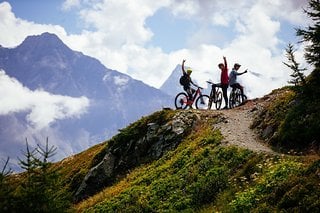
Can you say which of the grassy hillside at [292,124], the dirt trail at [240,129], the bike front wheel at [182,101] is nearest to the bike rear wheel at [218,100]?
the dirt trail at [240,129]

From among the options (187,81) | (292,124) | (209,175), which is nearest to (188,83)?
(187,81)

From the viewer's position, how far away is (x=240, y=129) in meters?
33.2

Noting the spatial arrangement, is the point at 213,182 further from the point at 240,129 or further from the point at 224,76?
the point at 224,76

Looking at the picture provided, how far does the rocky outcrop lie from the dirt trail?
348 centimetres

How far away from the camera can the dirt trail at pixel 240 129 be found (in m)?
28.3

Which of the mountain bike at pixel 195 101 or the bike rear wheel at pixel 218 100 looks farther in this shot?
the mountain bike at pixel 195 101

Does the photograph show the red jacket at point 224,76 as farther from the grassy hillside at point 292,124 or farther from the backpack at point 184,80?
the grassy hillside at point 292,124

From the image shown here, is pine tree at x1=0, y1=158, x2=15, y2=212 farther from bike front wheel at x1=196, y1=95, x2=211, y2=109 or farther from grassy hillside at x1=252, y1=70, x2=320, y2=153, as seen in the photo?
bike front wheel at x1=196, y1=95, x2=211, y2=109

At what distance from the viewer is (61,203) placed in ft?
50.0

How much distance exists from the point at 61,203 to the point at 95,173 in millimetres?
27463

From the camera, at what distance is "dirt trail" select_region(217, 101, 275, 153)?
2830 centimetres

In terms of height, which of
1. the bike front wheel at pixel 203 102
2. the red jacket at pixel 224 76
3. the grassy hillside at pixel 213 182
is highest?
the red jacket at pixel 224 76

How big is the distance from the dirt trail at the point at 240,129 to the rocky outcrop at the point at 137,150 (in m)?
3.48

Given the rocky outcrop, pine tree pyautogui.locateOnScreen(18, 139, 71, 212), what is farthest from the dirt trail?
pine tree pyautogui.locateOnScreen(18, 139, 71, 212)
